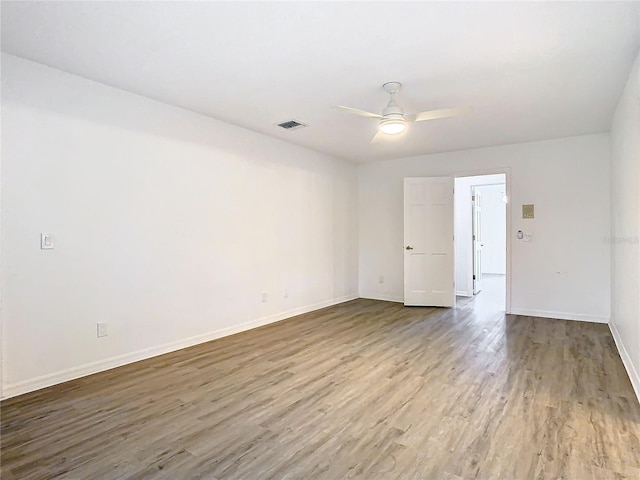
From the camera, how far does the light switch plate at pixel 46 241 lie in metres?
2.94

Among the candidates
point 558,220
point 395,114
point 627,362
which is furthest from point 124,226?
point 558,220

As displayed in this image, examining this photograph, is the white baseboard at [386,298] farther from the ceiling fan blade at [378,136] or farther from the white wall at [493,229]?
the white wall at [493,229]

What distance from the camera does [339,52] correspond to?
2.70m

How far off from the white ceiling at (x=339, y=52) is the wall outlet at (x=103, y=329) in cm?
213

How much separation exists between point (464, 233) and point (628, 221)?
3.98 meters

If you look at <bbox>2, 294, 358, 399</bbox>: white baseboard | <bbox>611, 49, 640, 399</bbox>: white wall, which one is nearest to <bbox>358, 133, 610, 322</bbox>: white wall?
<bbox>611, 49, 640, 399</bbox>: white wall

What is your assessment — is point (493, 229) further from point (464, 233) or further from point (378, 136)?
point (378, 136)

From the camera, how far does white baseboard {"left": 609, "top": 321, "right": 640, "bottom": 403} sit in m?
2.80

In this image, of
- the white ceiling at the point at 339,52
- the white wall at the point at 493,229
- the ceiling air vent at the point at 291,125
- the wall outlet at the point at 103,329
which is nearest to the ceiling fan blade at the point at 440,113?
the white ceiling at the point at 339,52

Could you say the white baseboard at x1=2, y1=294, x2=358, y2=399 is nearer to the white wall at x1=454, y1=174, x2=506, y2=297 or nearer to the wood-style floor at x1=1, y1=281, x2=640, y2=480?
the wood-style floor at x1=1, y1=281, x2=640, y2=480

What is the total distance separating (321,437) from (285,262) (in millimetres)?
3240

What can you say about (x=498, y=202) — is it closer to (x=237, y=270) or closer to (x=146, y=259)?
(x=237, y=270)

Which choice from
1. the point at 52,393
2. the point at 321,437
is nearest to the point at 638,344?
the point at 321,437

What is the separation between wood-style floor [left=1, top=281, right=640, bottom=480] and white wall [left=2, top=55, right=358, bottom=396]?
359mm
